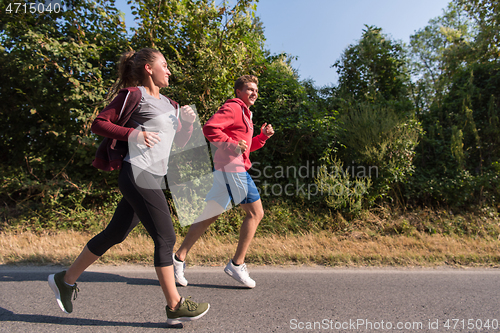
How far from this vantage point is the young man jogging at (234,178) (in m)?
2.61

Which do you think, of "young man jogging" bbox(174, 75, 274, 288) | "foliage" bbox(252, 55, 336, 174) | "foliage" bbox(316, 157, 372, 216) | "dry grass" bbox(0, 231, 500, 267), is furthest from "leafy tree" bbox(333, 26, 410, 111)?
"young man jogging" bbox(174, 75, 274, 288)

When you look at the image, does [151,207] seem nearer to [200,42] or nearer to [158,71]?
[158,71]

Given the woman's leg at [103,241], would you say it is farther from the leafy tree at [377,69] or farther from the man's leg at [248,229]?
the leafy tree at [377,69]

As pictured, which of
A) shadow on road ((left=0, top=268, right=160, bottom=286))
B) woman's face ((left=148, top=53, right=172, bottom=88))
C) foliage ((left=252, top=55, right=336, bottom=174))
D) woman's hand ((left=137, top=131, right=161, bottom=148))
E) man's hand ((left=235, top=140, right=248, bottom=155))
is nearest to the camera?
woman's hand ((left=137, top=131, right=161, bottom=148))

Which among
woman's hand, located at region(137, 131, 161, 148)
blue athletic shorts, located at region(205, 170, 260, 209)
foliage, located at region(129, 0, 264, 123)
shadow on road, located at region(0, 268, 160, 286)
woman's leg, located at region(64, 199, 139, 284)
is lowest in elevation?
shadow on road, located at region(0, 268, 160, 286)

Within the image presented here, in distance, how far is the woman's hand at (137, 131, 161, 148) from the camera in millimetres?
1874

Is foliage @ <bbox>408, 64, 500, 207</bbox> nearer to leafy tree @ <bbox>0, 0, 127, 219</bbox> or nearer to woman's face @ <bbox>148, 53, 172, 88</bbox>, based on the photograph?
woman's face @ <bbox>148, 53, 172, 88</bbox>

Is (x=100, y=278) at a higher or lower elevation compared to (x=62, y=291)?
lower

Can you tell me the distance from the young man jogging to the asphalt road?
0.24 meters

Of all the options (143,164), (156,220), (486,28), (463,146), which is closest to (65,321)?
(156,220)

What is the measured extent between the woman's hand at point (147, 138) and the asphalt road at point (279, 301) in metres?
1.26

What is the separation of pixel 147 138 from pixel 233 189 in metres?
1.05

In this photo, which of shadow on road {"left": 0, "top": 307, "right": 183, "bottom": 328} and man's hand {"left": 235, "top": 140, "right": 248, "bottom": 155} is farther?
man's hand {"left": 235, "top": 140, "right": 248, "bottom": 155}

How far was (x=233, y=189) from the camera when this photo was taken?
8.89 feet
